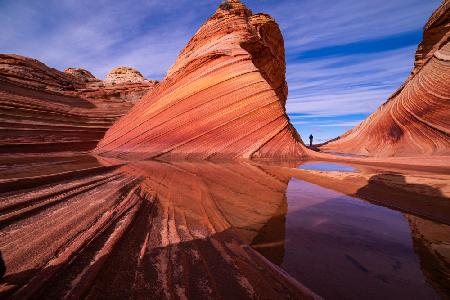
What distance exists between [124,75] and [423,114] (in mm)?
20311

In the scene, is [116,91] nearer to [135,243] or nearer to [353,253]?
[135,243]

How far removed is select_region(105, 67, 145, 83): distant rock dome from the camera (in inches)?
815

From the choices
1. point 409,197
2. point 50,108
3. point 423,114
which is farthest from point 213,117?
point 423,114

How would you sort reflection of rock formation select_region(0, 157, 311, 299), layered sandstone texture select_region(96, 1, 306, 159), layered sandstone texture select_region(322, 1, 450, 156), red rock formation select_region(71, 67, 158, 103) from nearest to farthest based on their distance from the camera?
→ reflection of rock formation select_region(0, 157, 311, 299) → layered sandstone texture select_region(96, 1, 306, 159) → layered sandstone texture select_region(322, 1, 450, 156) → red rock formation select_region(71, 67, 158, 103)

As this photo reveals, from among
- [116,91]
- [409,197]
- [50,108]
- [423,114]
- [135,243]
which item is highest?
[116,91]

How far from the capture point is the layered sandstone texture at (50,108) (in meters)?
8.16

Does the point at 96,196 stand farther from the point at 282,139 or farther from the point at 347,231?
the point at 282,139

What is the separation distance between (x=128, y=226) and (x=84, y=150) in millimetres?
8803

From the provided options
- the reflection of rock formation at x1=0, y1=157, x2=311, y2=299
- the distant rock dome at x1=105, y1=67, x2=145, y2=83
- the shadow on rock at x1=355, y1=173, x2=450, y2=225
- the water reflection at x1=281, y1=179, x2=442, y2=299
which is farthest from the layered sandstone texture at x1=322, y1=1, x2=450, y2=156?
the distant rock dome at x1=105, y1=67, x2=145, y2=83

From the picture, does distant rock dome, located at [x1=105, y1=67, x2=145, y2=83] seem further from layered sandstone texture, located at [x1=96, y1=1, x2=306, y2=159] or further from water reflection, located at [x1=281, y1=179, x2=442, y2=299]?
water reflection, located at [x1=281, y1=179, x2=442, y2=299]

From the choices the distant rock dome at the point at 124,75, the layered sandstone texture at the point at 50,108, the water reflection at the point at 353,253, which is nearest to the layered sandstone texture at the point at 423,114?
the water reflection at the point at 353,253

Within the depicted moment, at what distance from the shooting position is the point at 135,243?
134 centimetres

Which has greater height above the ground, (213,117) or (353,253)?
(213,117)

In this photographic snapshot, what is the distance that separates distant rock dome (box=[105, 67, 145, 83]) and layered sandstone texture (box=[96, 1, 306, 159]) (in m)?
12.8
